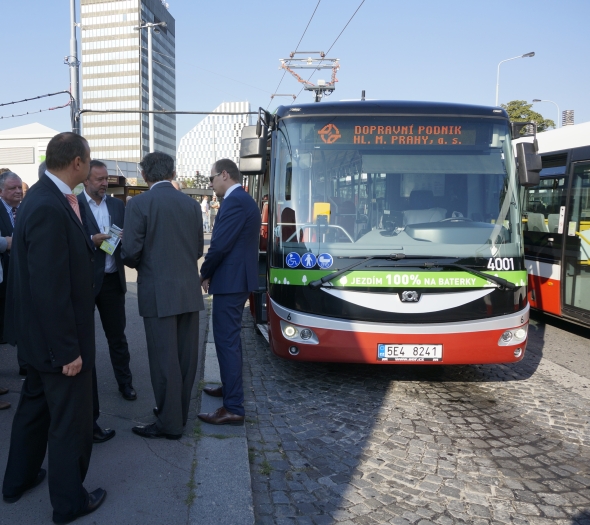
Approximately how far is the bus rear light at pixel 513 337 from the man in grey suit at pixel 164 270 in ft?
9.42

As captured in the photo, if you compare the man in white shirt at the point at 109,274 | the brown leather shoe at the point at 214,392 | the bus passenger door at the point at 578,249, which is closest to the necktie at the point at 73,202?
the man in white shirt at the point at 109,274

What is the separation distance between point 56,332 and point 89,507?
981mm

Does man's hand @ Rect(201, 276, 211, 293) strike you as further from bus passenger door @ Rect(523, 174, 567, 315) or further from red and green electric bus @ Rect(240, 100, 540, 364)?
bus passenger door @ Rect(523, 174, 567, 315)

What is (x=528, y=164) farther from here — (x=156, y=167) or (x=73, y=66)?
(x=73, y=66)

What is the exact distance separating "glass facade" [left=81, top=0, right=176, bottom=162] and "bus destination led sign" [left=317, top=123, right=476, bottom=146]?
116 meters

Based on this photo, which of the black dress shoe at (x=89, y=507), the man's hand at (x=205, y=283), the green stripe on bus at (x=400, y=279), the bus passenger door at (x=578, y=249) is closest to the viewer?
the black dress shoe at (x=89, y=507)

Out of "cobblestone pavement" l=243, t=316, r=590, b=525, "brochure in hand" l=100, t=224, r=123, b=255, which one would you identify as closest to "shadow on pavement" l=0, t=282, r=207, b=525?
"cobblestone pavement" l=243, t=316, r=590, b=525

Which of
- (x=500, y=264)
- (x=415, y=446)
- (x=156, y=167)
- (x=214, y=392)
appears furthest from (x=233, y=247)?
(x=500, y=264)

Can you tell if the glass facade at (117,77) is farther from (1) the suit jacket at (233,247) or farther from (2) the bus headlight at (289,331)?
(1) the suit jacket at (233,247)

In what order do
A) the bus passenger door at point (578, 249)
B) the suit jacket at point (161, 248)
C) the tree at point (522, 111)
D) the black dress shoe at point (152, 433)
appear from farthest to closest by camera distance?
the tree at point (522, 111) → the bus passenger door at point (578, 249) → the black dress shoe at point (152, 433) → the suit jacket at point (161, 248)

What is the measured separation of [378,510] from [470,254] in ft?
9.14

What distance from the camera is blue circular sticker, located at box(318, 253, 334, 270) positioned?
216 inches

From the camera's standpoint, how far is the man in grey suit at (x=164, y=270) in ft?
13.3

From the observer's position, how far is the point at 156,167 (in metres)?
4.18
